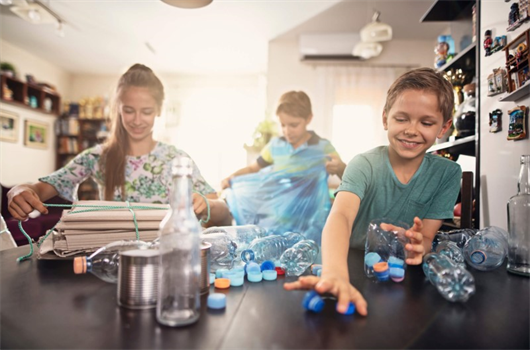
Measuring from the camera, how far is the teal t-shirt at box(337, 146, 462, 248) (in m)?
0.86

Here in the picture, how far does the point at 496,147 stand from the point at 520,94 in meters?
0.27

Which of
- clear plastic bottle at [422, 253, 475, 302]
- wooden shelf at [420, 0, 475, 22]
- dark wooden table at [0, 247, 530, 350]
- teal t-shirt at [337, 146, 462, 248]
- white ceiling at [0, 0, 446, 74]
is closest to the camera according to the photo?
dark wooden table at [0, 247, 530, 350]

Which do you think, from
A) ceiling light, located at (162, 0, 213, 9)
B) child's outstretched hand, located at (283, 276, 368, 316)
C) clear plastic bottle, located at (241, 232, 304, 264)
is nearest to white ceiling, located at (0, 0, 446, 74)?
ceiling light, located at (162, 0, 213, 9)

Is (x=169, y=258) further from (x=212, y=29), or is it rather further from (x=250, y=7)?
(x=212, y=29)

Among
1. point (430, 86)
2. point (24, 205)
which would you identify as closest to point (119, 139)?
point (24, 205)

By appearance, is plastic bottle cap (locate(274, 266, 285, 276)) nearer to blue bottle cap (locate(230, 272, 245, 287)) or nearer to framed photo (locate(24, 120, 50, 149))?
blue bottle cap (locate(230, 272, 245, 287))

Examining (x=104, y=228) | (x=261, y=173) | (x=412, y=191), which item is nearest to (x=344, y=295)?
(x=104, y=228)

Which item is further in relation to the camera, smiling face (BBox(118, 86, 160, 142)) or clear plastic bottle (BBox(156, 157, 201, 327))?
smiling face (BBox(118, 86, 160, 142))

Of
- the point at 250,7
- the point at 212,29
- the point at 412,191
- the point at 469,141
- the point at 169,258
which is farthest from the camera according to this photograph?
the point at 212,29

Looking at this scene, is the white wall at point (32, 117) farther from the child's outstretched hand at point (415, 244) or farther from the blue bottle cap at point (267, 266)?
the child's outstretched hand at point (415, 244)

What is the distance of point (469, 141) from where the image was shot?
56.6 inches

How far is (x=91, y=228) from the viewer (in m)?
0.63

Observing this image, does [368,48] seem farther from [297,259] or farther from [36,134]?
[36,134]

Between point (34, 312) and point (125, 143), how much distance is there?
32.3 inches
